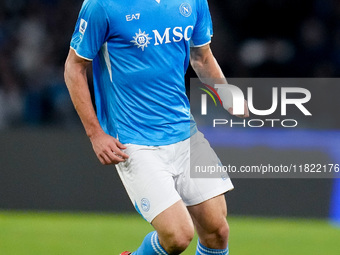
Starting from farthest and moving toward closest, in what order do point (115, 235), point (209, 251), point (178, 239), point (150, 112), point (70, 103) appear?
point (70, 103), point (115, 235), point (209, 251), point (150, 112), point (178, 239)

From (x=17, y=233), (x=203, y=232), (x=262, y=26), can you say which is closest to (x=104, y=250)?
(x=17, y=233)

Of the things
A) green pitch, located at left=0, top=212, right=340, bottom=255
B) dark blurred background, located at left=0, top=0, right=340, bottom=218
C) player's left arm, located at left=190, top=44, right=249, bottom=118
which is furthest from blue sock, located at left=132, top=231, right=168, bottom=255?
dark blurred background, located at left=0, top=0, right=340, bottom=218

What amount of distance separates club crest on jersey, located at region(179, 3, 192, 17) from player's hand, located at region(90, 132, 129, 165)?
33.4 inches

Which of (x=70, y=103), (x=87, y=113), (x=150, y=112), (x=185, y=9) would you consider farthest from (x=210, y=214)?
(x=70, y=103)

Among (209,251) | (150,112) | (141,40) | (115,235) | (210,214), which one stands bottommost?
(115,235)

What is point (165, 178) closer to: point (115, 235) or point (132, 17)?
point (132, 17)

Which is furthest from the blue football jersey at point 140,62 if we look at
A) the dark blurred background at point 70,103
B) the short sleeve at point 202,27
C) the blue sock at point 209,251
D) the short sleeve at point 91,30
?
the dark blurred background at point 70,103

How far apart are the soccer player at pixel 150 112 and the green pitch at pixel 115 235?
2326 mm

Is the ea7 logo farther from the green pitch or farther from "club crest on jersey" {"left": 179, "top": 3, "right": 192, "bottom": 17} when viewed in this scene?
the green pitch

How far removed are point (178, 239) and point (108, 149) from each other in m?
0.62

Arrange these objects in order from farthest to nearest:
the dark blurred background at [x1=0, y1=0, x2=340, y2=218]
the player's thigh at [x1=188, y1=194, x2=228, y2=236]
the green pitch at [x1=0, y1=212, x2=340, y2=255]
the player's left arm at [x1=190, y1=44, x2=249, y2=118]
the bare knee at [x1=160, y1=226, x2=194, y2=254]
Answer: the dark blurred background at [x1=0, y1=0, x2=340, y2=218] → the green pitch at [x1=0, y1=212, x2=340, y2=255] → the player's left arm at [x1=190, y1=44, x2=249, y2=118] → the player's thigh at [x1=188, y1=194, x2=228, y2=236] → the bare knee at [x1=160, y1=226, x2=194, y2=254]

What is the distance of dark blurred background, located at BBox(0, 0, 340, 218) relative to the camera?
350 inches

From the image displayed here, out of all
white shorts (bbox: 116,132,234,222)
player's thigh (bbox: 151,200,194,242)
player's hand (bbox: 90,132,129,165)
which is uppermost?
player's hand (bbox: 90,132,129,165)

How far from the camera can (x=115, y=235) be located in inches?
310
